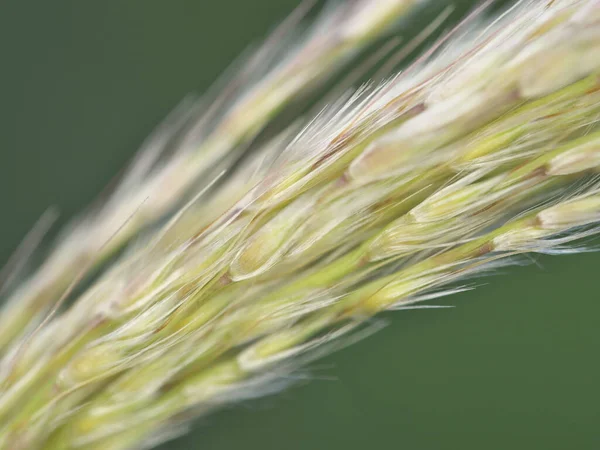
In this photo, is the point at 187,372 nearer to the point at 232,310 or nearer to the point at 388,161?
the point at 232,310

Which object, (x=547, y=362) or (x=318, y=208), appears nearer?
(x=318, y=208)

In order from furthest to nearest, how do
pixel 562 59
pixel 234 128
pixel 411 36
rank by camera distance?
pixel 411 36
pixel 234 128
pixel 562 59

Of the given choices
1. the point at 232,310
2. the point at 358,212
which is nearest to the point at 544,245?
the point at 358,212

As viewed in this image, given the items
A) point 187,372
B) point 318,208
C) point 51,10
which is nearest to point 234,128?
point 318,208

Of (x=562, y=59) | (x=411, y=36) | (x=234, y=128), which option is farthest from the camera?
(x=411, y=36)

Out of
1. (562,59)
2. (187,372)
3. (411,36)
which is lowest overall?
(187,372)

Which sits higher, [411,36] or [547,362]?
[411,36]
